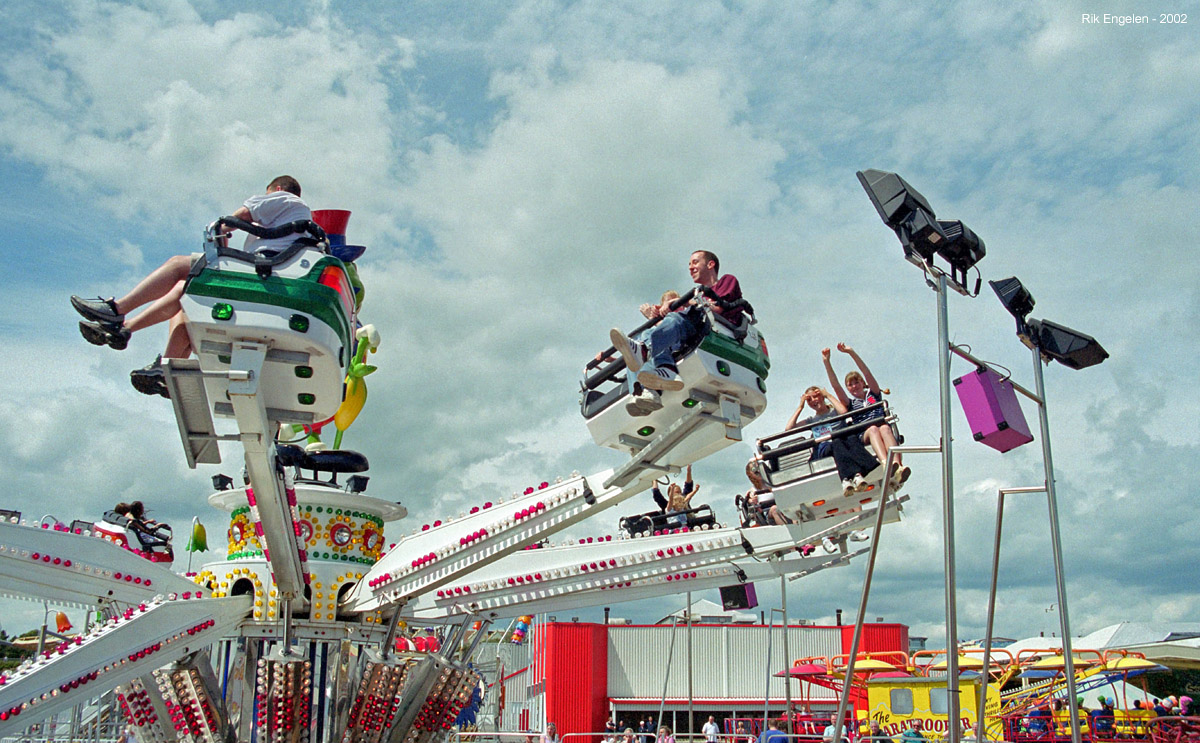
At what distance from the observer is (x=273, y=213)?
23.8ft

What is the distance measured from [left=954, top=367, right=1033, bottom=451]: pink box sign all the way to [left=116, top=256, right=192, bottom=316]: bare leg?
5.64 meters

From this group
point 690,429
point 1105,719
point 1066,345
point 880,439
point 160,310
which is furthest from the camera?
point 1105,719

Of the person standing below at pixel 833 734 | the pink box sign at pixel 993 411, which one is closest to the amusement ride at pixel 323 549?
the person standing below at pixel 833 734

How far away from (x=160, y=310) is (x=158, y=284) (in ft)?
0.65

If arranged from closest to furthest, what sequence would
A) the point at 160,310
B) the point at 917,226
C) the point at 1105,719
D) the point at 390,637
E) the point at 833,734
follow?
the point at 917,226 < the point at 833,734 < the point at 160,310 < the point at 390,637 < the point at 1105,719

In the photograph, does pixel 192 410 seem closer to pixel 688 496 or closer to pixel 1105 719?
pixel 688 496

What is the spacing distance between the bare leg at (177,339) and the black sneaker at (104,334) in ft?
1.06

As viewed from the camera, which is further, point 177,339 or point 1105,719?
point 1105,719

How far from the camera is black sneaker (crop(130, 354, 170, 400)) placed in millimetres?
7309

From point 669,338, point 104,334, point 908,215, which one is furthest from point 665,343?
point 104,334

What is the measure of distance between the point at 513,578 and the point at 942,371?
7094 millimetres

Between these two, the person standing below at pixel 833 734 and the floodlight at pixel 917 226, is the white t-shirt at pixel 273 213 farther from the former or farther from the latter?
the person standing below at pixel 833 734

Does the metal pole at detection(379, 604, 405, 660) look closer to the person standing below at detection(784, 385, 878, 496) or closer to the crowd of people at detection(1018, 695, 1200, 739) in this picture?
the person standing below at detection(784, 385, 878, 496)

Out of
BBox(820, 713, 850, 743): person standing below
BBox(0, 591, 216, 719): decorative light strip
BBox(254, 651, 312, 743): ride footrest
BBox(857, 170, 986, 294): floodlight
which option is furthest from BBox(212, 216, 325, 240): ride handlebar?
BBox(820, 713, 850, 743): person standing below
